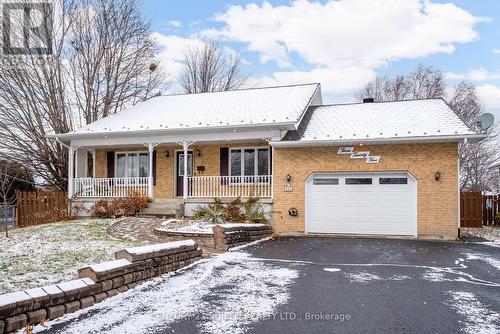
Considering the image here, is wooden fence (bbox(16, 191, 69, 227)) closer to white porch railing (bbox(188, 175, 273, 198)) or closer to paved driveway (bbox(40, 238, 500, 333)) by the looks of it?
white porch railing (bbox(188, 175, 273, 198))

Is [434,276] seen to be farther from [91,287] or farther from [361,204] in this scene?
[361,204]

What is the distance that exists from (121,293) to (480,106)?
1450 inches

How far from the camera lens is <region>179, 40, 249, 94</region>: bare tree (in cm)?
3569

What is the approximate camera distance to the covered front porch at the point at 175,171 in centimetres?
1656

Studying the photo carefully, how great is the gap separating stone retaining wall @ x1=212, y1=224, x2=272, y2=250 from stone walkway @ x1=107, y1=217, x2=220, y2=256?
0.31 meters

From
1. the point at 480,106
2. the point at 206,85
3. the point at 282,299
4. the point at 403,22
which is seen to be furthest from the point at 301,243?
the point at 480,106

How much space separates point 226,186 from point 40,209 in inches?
294

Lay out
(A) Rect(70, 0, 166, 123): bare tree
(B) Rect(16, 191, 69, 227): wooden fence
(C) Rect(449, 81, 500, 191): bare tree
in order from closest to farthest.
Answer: (B) Rect(16, 191, 69, 227): wooden fence, (A) Rect(70, 0, 166, 123): bare tree, (C) Rect(449, 81, 500, 191): bare tree

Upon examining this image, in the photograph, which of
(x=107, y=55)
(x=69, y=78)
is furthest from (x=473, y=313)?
(x=107, y=55)

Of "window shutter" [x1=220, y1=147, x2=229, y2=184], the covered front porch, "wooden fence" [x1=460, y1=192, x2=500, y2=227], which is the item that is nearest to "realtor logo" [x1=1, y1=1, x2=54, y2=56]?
the covered front porch

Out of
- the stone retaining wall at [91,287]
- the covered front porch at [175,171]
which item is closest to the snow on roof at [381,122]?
the covered front porch at [175,171]

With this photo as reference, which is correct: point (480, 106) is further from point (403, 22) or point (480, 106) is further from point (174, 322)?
point (174, 322)

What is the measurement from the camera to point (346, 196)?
13.6 metres

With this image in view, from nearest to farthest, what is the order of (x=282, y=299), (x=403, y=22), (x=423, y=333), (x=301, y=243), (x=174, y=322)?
(x=423, y=333) → (x=174, y=322) → (x=282, y=299) → (x=301, y=243) → (x=403, y=22)
